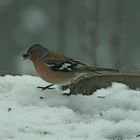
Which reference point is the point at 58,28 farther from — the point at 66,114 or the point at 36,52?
the point at 66,114

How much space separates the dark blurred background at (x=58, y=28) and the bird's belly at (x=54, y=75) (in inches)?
145

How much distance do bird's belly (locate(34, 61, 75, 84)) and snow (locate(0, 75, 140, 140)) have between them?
0.15 meters

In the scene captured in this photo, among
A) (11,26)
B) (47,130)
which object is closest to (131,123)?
(47,130)

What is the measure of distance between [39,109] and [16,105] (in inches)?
8.6

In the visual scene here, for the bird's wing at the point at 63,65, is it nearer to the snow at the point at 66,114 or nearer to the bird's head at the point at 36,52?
the bird's head at the point at 36,52

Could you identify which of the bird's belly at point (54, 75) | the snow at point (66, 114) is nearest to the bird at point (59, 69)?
the bird's belly at point (54, 75)

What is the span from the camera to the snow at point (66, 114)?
468 cm

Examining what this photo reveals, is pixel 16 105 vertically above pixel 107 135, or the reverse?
pixel 16 105

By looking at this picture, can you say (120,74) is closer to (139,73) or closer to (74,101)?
(139,73)

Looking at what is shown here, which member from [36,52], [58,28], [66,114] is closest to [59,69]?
[36,52]

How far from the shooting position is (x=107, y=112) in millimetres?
5227

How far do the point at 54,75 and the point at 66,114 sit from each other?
1.15 meters

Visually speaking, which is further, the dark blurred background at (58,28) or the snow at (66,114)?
the dark blurred background at (58,28)

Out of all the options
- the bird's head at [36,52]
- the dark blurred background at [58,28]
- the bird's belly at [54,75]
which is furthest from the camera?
the dark blurred background at [58,28]
